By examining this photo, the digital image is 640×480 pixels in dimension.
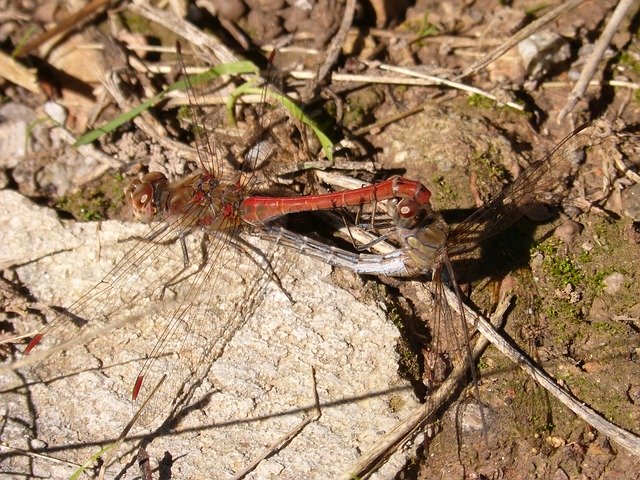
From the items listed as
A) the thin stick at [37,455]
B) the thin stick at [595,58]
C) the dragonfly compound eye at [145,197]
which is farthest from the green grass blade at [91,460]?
the thin stick at [595,58]

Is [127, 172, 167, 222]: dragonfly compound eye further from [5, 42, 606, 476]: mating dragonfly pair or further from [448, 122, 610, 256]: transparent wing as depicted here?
[448, 122, 610, 256]: transparent wing

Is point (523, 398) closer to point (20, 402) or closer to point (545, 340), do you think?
point (545, 340)

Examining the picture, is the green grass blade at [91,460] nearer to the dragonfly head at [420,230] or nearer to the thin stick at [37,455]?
the thin stick at [37,455]

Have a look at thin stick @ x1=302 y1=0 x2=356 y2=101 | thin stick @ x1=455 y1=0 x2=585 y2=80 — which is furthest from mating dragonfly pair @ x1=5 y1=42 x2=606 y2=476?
thin stick @ x1=302 y1=0 x2=356 y2=101

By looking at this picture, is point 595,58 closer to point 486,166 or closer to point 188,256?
point 486,166

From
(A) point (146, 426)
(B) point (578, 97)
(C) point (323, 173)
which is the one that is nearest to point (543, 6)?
(B) point (578, 97)

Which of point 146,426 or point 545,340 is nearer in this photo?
point 146,426
